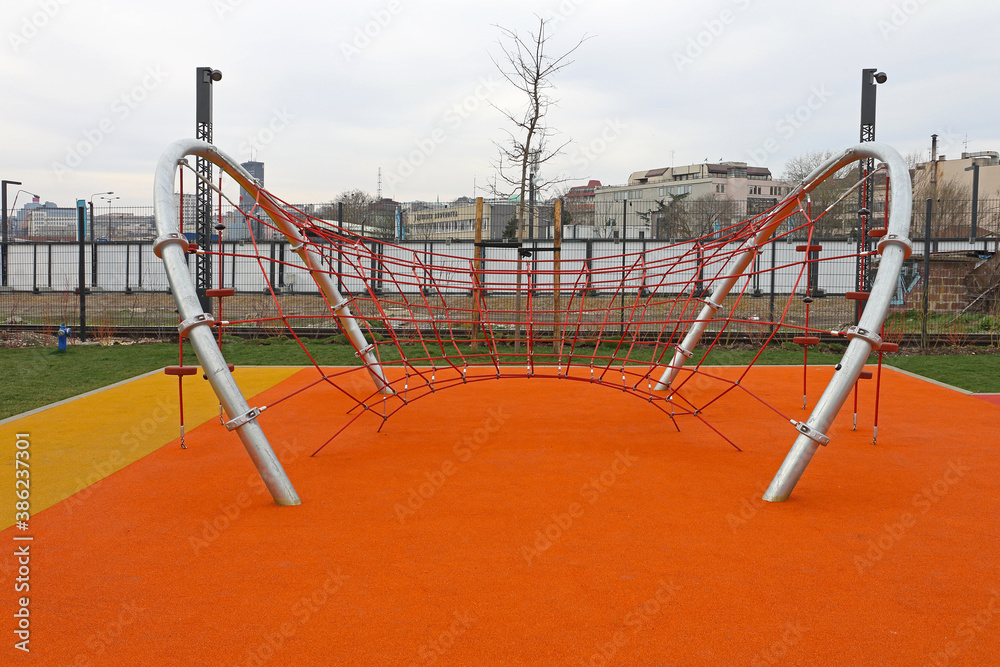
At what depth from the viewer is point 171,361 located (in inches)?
302

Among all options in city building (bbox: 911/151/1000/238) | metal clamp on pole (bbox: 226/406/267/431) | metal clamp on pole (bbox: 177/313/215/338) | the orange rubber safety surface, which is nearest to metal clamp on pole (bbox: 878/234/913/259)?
the orange rubber safety surface

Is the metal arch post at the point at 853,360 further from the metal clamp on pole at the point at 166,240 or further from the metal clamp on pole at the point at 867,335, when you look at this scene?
the metal clamp on pole at the point at 166,240

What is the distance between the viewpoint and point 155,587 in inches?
87.7

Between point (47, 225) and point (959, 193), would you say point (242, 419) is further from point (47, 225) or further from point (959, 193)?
point (959, 193)

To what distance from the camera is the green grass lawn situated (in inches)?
235

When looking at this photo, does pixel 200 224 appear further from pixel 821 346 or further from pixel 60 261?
pixel 60 261

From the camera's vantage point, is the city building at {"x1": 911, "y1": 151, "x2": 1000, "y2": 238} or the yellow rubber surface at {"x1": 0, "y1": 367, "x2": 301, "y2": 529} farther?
the city building at {"x1": 911, "y1": 151, "x2": 1000, "y2": 238}

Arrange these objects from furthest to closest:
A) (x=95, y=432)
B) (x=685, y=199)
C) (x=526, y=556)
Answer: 1. (x=685, y=199)
2. (x=95, y=432)
3. (x=526, y=556)

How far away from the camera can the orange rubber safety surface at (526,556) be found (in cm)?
190

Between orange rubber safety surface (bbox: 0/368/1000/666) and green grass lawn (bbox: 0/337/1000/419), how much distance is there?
256 centimetres

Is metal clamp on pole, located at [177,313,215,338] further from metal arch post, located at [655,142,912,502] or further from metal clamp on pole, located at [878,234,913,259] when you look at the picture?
metal clamp on pole, located at [878,234,913,259]

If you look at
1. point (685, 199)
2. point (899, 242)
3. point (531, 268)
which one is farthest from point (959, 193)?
point (899, 242)

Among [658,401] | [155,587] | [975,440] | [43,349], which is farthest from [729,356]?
[43,349]

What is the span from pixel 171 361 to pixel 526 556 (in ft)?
21.0
